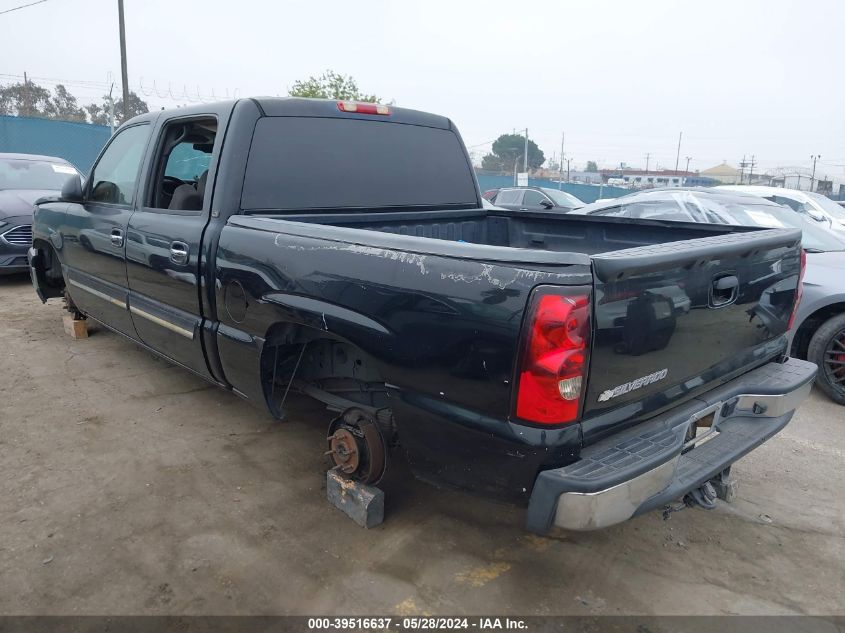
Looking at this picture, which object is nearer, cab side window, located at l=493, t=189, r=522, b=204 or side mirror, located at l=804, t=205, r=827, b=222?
side mirror, located at l=804, t=205, r=827, b=222

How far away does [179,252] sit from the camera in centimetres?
333

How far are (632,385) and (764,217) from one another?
216 inches

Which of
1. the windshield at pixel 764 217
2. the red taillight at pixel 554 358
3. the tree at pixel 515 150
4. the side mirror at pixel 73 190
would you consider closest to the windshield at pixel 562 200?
the windshield at pixel 764 217

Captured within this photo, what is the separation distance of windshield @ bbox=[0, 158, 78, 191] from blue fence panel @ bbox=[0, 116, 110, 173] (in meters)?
7.73

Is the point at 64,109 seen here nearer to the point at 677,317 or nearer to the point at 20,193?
the point at 20,193

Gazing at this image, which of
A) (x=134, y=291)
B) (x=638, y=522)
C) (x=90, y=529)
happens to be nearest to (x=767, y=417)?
(x=638, y=522)

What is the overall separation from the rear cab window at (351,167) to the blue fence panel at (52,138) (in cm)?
1474

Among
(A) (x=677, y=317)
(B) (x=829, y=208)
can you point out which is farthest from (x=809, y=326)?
(B) (x=829, y=208)

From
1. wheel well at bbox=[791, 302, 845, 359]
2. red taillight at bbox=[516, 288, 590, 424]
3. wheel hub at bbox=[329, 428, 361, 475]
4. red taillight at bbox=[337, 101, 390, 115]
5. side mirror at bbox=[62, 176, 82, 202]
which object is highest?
red taillight at bbox=[337, 101, 390, 115]

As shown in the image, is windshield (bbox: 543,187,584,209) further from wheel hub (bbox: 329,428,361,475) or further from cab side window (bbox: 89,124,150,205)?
wheel hub (bbox: 329,428,361,475)

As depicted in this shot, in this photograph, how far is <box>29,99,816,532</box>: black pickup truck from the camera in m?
2.02

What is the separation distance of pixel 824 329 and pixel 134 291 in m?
5.00

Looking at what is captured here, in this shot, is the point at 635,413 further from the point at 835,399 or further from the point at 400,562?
the point at 835,399

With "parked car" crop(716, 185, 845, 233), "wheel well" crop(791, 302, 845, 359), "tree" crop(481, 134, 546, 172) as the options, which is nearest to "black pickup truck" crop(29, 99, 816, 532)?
"wheel well" crop(791, 302, 845, 359)
